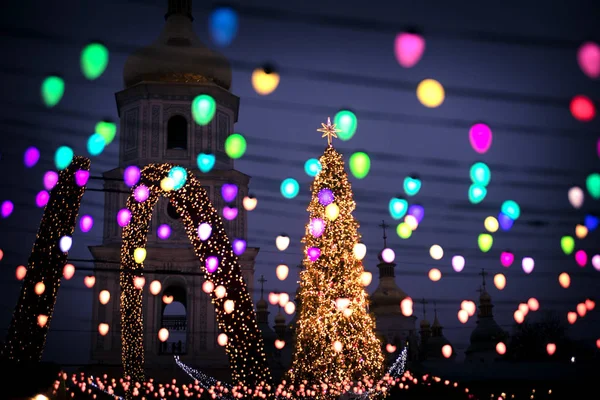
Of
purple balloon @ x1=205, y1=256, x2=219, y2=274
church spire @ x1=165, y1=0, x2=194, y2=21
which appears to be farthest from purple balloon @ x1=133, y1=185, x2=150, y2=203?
church spire @ x1=165, y1=0, x2=194, y2=21

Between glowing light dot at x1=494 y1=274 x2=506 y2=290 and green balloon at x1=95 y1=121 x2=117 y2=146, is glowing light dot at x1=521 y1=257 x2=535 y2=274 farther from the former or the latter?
green balloon at x1=95 y1=121 x2=117 y2=146

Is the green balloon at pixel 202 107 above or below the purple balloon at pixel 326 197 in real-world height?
below

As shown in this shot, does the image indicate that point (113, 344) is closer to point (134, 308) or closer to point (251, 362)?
point (134, 308)

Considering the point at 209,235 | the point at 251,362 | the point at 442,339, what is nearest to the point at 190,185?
the point at 209,235

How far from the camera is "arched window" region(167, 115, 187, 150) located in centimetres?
3441

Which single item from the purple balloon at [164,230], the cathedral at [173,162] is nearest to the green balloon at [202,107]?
the purple balloon at [164,230]

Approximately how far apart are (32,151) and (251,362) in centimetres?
577

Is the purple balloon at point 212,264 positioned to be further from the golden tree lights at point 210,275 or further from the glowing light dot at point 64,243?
the glowing light dot at point 64,243

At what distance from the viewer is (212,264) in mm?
15586

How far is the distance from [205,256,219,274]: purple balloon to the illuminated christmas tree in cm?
433

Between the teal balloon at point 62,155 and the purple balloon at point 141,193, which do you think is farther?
the purple balloon at point 141,193

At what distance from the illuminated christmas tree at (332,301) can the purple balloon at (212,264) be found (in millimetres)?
4329

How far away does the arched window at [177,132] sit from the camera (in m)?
34.4

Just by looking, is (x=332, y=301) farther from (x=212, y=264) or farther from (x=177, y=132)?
(x=177, y=132)
